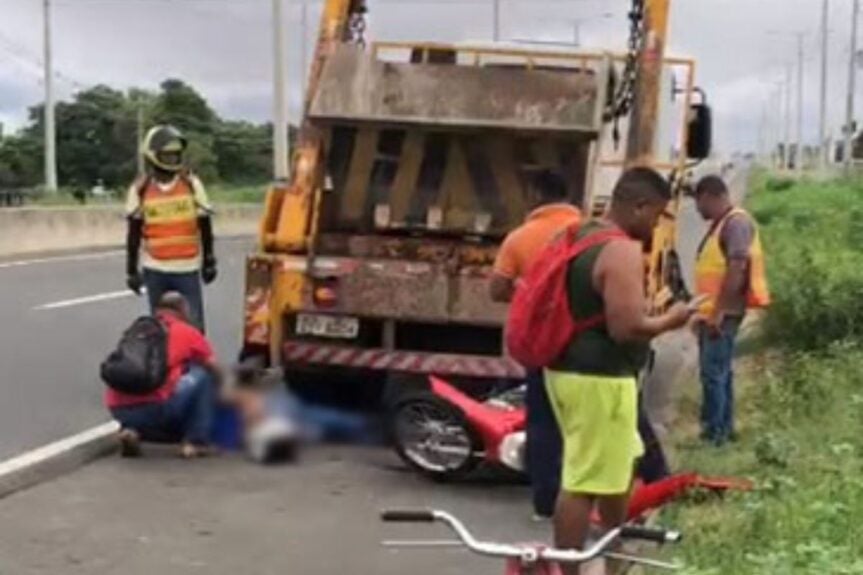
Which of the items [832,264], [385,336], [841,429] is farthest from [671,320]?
[832,264]

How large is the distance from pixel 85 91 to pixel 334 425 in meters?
3.35

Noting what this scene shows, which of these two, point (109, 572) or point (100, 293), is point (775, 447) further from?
point (100, 293)

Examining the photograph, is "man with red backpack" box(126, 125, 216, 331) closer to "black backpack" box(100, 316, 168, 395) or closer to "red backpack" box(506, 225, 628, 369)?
"red backpack" box(506, 225, 628, 369)

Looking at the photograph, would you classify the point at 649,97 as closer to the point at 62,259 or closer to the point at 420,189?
the point at 420,189

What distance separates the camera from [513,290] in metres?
6.83

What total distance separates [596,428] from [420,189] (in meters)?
4.85

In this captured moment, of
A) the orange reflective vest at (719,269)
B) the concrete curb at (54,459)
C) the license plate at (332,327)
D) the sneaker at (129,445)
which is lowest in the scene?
the concrete curb at (54,459)

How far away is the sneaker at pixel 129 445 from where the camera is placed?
8594 millimetres

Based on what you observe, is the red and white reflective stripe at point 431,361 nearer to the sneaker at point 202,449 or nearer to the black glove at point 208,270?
the black glove at point 208,270

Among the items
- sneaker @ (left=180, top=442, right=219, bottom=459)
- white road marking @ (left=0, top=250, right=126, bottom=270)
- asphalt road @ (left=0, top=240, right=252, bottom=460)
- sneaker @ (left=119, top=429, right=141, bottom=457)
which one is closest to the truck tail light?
asphalt road @ (left=0, top=240, right=252, bottom=460)

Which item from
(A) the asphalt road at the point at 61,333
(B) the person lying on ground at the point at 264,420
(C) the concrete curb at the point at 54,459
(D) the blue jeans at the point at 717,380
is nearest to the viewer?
(B) the person lying on ground at the point at 264,420

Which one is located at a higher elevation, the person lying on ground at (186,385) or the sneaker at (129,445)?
the person lying on ground at (186,385)

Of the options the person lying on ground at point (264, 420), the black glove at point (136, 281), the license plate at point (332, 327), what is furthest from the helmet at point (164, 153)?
the person lying on ground at point (264, 420)

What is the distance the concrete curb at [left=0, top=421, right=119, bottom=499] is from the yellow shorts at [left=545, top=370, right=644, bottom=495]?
3.81 meters
